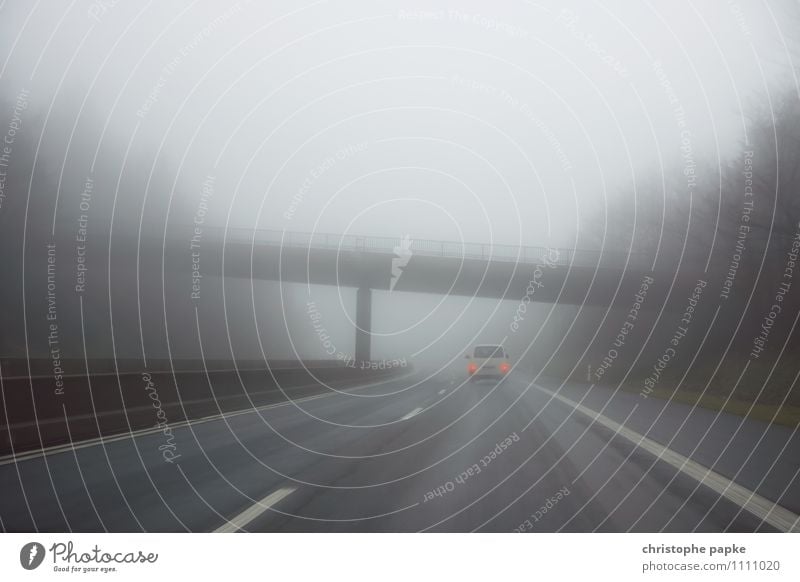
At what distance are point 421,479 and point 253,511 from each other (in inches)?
85.7

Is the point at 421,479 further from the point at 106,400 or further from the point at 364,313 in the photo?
the point at 106,400

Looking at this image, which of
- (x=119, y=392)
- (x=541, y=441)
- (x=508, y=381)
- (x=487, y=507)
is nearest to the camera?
(x=487, y=507)

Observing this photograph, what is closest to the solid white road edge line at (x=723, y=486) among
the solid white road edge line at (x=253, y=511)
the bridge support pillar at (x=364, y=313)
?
the solid white road edge line at (x=253, y=511)

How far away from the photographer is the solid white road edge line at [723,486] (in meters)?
4.40

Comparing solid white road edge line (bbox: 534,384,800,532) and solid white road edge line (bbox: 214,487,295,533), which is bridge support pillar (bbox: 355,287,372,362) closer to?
solid white road edge line (bbox: 214,487,295,533)

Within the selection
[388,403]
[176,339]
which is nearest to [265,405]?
A: [388,403]

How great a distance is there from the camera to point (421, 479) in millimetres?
6949

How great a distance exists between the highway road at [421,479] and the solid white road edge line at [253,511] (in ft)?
0.05

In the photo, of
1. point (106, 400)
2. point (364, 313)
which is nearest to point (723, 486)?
point (364, 313)

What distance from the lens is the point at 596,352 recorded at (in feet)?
119

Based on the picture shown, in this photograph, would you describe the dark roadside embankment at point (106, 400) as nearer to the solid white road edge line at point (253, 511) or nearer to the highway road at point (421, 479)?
the highway road at point (421, 479)
